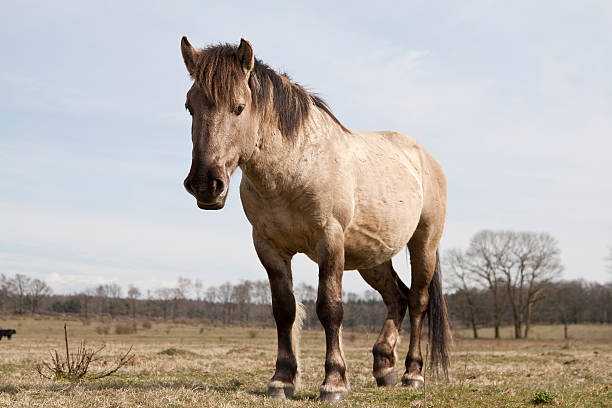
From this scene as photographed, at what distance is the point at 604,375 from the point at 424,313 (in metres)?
4.60

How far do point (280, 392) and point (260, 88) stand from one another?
316cm

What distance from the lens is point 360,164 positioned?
248 inches

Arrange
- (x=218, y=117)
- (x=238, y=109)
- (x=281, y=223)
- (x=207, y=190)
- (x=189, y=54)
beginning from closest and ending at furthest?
(x=207, y=190)
(x=218, y=117)
(x=238, y=109)
(x=189, y=54)
(x=281, y=223)

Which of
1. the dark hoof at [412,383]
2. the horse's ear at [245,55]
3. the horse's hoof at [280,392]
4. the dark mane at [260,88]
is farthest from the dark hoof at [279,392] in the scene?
the horse's ear at [245,55]

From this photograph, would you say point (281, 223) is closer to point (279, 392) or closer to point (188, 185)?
point (188, 185)

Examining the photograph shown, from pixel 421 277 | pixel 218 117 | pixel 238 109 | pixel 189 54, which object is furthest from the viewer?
pixel 421 277

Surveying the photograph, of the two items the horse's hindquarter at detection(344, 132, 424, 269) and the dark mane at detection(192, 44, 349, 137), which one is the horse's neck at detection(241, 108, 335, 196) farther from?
the horse's hindquarter at detection(344, 132, 424, 269)

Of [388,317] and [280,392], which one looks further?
[388,317]

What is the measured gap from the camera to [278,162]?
17.7ft

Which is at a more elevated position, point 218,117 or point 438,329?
point 218,117

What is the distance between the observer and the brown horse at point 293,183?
482 centimetres

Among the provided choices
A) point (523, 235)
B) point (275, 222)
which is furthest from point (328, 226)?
point (523, 235)

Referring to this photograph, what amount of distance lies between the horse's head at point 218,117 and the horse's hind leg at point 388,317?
3674 millimetres

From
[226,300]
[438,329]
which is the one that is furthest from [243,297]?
[438,329]
